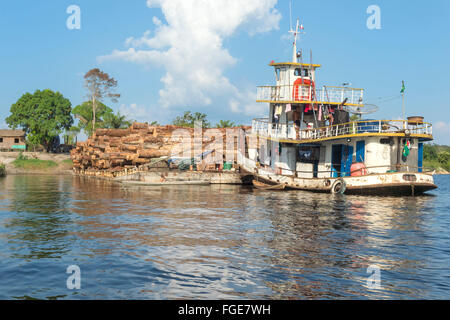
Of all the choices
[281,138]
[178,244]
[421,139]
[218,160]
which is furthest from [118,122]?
[178,244]

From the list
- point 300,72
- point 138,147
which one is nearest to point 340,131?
point 300,72

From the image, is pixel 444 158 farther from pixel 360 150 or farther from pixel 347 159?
pixel 360 150

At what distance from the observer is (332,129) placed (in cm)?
2972

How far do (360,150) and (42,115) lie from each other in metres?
69.1

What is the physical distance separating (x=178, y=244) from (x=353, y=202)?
13.5 metres

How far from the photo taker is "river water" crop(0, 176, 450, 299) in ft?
25.6

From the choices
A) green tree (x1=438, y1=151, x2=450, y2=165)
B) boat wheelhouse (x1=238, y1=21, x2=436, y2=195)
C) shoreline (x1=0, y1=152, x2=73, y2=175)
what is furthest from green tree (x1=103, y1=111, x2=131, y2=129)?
green tree (x1=438, y1=151, x2=450, y2=165)

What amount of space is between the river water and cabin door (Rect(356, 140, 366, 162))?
7464 mm

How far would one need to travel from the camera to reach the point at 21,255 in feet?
33.4

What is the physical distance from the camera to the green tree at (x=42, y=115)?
7788cm
